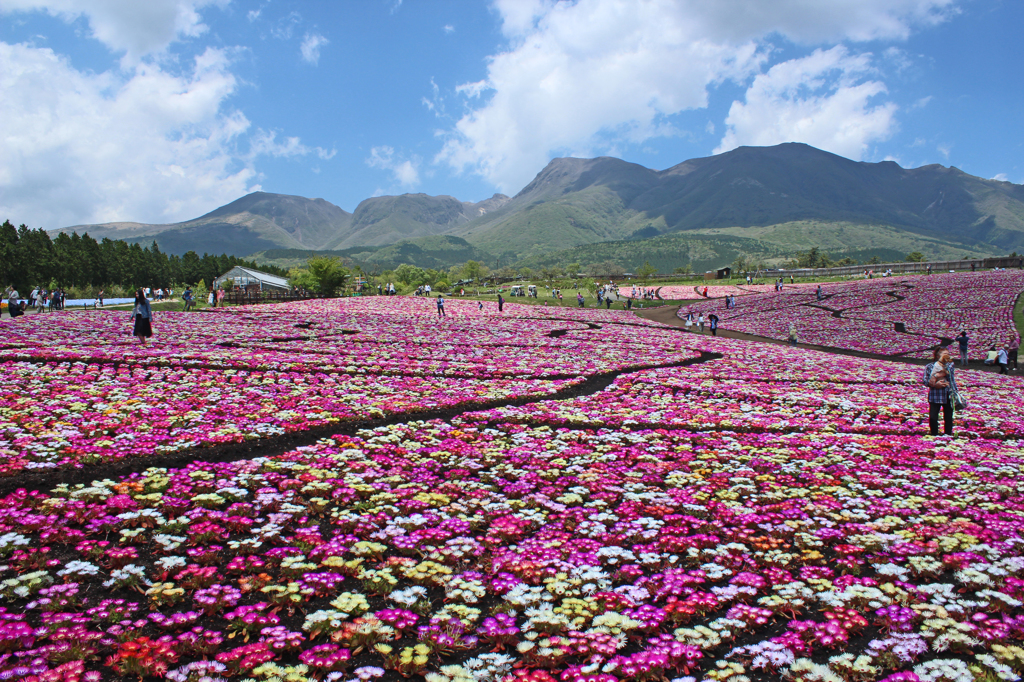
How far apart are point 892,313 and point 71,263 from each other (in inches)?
5929

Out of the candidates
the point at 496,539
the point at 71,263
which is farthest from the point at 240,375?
the point at 71,263

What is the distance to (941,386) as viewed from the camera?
17.0 m

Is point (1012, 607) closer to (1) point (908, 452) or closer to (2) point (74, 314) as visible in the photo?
(1) point (908, 452)

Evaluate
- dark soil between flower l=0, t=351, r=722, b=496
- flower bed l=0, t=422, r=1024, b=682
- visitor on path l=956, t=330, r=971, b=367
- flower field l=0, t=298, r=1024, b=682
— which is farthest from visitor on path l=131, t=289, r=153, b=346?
visitor on path l=956, t=330, r=971, b=367

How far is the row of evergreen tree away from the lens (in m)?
108

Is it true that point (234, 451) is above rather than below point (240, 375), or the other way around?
below

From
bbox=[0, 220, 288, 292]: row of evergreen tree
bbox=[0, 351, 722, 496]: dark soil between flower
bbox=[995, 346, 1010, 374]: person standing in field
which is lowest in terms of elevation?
bbox=[995, 346, 1010, 374]: person standing in field

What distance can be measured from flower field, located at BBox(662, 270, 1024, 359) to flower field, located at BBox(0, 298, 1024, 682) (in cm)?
3316

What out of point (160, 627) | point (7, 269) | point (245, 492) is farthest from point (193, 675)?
point (7, 269)

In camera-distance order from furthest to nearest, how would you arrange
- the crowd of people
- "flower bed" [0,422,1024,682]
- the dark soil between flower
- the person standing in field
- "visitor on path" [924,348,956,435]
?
the crowd of people → the person standing in field → "visitor on path" [924,348,956,435] → the dark soil between flower → "flower bed" [0,422,1024,682]

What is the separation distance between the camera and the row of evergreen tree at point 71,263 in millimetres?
107750

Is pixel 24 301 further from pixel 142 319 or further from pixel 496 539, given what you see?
pixel 496 539

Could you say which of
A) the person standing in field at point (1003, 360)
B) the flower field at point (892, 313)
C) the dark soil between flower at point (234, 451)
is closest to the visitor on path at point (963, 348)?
the flower field at point (892, 313)

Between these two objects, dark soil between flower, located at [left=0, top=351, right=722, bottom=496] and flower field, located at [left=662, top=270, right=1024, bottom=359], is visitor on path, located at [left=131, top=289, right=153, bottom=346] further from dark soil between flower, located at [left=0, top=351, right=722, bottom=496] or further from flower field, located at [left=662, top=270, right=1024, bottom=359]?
flower field, located at [left=662, top=270, right=1024, bottom=359]
